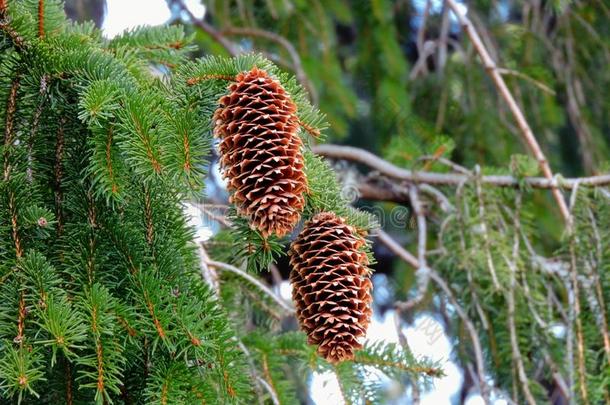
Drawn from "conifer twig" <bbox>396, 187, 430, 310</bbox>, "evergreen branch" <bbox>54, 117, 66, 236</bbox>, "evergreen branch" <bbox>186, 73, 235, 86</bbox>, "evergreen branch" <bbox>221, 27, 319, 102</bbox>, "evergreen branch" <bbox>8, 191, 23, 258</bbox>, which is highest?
"evergreen branch" <bbox>221, 27, 319, 102</bbox>

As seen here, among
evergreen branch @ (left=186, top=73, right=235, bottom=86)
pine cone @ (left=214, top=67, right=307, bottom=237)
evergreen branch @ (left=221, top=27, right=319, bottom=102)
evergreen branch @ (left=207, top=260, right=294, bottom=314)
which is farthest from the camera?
evergreen branch @ (left=221, top=27, right=319, bottom=102)

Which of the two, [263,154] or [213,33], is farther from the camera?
[213,33]

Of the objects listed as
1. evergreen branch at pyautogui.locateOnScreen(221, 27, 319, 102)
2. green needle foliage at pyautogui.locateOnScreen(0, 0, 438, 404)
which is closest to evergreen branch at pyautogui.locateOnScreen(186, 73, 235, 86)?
green needle foliage at pyautogui.locateOnScreen(0, 0, 438, 404)

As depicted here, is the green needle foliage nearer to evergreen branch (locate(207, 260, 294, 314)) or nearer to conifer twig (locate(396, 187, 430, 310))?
evergreen branch (locate(207, 260, 294, 314))

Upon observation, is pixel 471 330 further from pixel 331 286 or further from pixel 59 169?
pixel 59 169

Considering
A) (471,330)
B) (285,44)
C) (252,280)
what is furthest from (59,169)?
(285,44)

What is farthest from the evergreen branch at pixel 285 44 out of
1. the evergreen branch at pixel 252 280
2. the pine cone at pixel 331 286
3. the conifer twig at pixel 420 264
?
the pine cone at pixel 331 286

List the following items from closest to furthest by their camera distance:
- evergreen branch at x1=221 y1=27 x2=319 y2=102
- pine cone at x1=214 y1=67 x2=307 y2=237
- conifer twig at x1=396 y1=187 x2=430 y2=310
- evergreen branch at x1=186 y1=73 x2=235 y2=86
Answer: pine cone at x1=214 y1=67 x2=307 y2=237 < evergreen branch at x1=186 y1=73 x2=235 y2=86 < conifer twig at x1=396 y1=187 x2=430 y2=310 < evergreen branch at x1=221 y1=27 x2=319 y2=102

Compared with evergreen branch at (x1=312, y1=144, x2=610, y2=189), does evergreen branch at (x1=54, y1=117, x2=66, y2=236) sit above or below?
below
